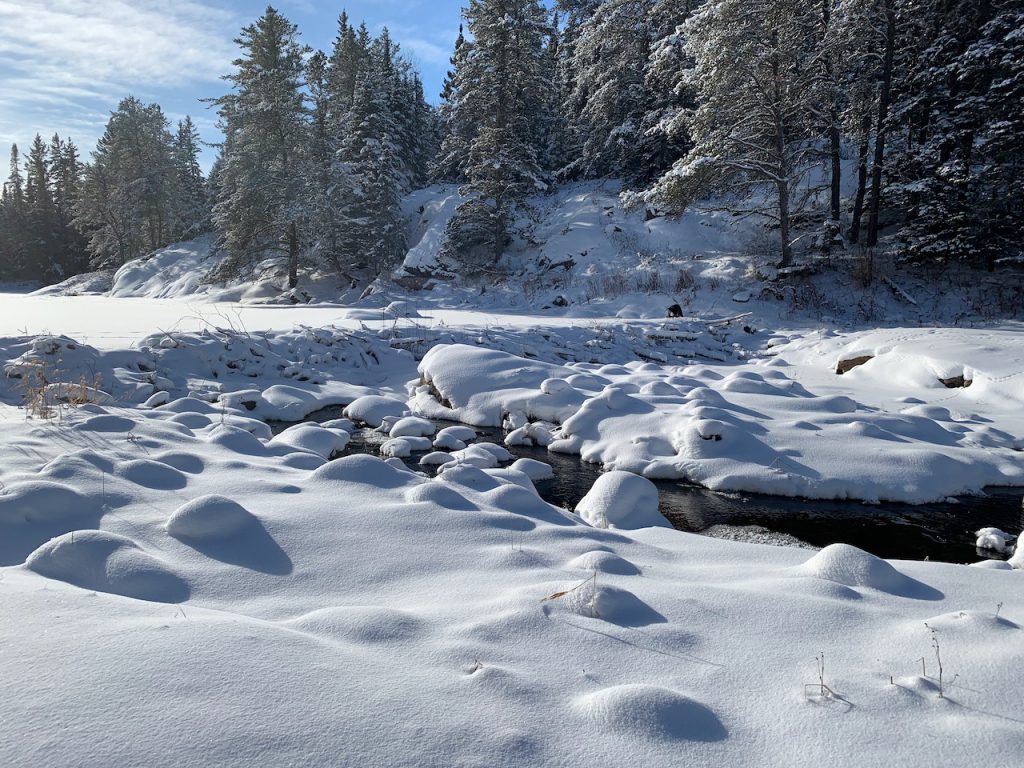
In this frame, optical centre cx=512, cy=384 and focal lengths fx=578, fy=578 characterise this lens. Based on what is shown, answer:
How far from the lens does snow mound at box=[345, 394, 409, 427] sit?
841 cm

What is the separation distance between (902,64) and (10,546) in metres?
22.9

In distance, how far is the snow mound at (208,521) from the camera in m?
3.22

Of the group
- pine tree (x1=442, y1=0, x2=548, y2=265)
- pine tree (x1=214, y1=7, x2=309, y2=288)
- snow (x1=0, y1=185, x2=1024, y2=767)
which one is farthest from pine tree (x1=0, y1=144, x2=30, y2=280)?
snow (x1=0, y1=185, x2=1024, y2=767)

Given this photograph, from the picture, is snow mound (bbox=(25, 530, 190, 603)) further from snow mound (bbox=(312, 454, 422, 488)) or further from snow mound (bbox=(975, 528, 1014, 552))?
snow mound (bbox=(975, 528, 1014, 552))

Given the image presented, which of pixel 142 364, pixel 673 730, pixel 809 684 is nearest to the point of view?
pixel 673 730

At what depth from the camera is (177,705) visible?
1609 millimetres

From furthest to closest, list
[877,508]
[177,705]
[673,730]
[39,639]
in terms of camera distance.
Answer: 1. [877,508]
2. [39,639]
3. [673,730]
4. [177,705]

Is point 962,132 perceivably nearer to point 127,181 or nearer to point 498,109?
point 498,109

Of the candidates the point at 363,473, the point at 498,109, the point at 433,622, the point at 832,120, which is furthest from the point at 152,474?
the point at 498,109

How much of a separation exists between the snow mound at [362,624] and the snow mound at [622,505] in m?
2.54

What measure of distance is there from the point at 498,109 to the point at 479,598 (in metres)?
23.2

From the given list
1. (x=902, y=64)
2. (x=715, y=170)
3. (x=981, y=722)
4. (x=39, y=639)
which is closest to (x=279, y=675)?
(x=39, y=639)

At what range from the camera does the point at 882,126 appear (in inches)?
646

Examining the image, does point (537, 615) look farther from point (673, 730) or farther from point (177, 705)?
point (177, 705)
